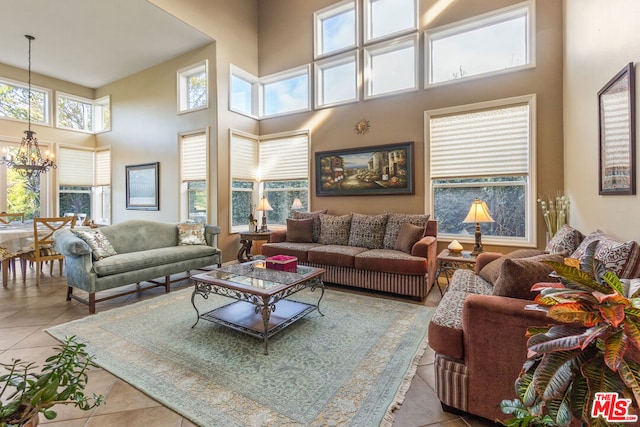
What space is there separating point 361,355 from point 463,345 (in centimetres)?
85

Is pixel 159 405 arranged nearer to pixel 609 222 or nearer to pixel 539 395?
pixel 539 395

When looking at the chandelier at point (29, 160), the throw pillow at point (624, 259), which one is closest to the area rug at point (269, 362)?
the throw pillow at point (624, 259)

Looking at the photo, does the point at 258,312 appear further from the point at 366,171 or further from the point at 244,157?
the point at 244,157

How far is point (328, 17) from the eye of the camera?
5230 millimetres

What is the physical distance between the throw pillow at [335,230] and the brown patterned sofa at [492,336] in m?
2.76

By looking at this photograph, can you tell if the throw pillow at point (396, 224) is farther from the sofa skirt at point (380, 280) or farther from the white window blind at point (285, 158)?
the white window blind at point (285, 158)

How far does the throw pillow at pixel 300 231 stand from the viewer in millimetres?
4605

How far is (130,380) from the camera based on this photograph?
1.93 m

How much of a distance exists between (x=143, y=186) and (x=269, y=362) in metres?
5.55

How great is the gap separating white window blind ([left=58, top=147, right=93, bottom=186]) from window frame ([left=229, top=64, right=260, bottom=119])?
435 centimetres

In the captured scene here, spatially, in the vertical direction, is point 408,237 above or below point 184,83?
below

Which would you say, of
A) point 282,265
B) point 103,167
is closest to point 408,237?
point 282,265

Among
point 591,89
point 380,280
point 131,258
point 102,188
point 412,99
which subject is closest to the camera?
point 591,89

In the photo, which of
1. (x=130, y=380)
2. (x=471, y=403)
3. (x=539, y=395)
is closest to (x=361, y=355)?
(x=471, y=403)
